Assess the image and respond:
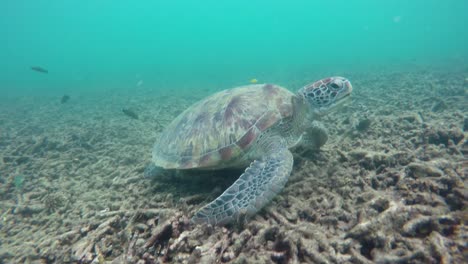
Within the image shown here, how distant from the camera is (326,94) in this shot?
4219 mm

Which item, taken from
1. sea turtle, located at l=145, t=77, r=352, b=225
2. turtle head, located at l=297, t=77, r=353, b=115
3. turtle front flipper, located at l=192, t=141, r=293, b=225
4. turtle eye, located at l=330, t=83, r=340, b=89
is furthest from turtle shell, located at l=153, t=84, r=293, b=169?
turtle eye, located at l=330, t=83, r=340, b=89

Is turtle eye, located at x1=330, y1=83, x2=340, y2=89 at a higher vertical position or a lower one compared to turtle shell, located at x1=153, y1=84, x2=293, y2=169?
higher

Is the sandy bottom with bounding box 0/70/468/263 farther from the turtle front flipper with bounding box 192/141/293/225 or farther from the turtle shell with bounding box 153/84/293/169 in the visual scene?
the turtle shell with bounding box 153/84/293/169

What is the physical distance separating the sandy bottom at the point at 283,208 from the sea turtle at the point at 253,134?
0.36 m

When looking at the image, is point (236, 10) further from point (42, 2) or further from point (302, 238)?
point (302, 238)

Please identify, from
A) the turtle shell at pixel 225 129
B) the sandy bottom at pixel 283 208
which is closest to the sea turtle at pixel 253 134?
the turtle shell at pixel 225 129

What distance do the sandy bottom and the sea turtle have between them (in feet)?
1.17

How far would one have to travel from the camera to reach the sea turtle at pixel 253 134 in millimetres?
3250

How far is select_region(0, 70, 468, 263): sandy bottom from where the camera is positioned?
6.35 ft

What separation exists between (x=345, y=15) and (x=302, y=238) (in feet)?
718

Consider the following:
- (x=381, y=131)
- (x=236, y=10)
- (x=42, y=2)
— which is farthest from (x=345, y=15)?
(x=381, y=131)

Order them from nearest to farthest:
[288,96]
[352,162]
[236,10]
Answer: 1. [352,162]
2. [288,96]
3. [236,10]

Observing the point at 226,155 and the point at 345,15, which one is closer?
the point at 226,155

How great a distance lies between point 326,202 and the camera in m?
2.65
